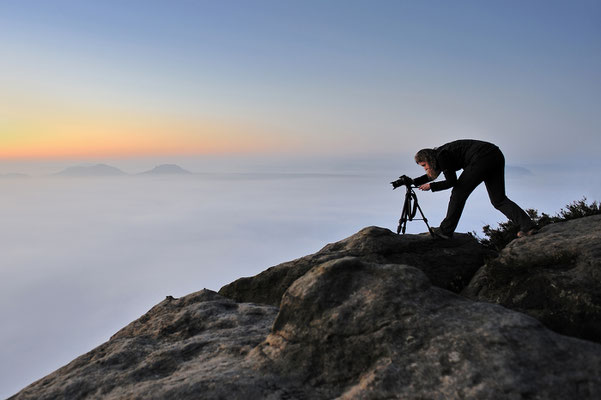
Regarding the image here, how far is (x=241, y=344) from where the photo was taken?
6.02 metres

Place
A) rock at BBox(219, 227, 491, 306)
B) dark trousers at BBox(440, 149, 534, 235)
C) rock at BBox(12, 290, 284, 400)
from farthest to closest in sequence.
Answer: dark trousers at BBox(440, 149, 534, 235) → rock at BBox(219, 227, 491, 306) → rock at BBox(12, 290, 284, 400)

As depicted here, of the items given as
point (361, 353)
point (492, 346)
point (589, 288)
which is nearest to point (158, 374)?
point (361, 353)

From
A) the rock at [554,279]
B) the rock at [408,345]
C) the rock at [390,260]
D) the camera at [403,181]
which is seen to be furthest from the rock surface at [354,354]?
the camera at [403,181]

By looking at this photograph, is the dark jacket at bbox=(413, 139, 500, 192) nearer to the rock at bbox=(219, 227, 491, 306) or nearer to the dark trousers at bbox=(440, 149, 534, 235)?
the dark trousers at bbox=(440, 149, 534, 235)

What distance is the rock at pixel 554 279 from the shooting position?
6051 mm

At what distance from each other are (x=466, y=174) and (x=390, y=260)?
2.98 m

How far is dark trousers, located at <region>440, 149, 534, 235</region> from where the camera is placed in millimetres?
10445

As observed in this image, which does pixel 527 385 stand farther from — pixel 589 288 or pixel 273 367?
pixel 589 288

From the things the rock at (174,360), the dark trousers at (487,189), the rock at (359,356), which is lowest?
the rock at (174,360)

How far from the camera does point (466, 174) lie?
1058cm

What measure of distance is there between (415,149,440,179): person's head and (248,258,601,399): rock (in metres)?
5.44

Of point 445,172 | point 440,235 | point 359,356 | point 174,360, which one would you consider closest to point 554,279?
point 445,172

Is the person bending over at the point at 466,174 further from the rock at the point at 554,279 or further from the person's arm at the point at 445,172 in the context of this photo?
the rock at the point at 554,279

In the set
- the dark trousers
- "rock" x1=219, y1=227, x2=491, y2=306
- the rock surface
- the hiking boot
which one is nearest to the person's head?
the dark trousers
